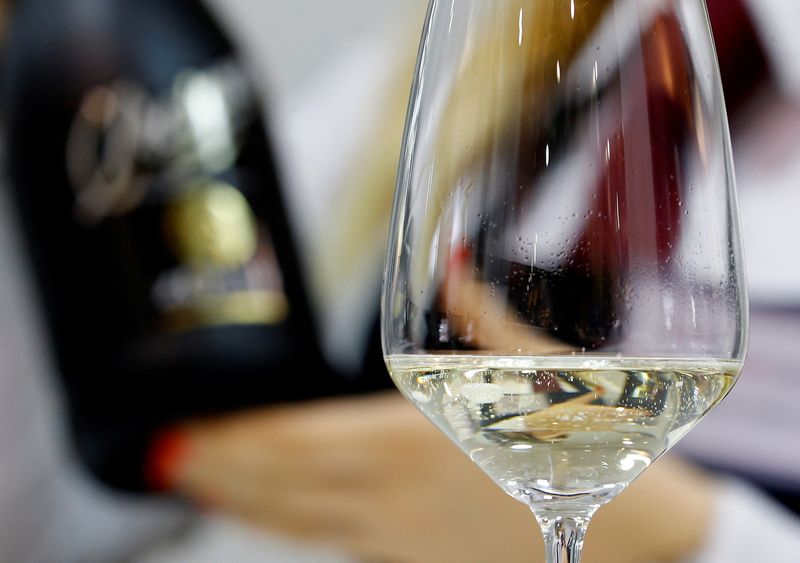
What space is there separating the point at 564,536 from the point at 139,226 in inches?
22.2

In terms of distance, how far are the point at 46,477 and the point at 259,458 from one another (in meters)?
0.35

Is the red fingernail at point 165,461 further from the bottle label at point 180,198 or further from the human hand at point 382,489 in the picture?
the bottle label at point 180,198

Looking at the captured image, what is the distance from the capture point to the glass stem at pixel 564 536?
0.54 feet

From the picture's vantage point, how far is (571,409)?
0.16 metres

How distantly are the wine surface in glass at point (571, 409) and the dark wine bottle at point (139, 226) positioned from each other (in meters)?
0.53

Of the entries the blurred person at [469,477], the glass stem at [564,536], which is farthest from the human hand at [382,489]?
the glass stem at [564,536]

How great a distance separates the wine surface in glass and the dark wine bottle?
0.53 meters

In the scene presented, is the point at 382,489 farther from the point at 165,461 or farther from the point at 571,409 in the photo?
the point at 571,409

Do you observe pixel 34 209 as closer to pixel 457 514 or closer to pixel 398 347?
pixel 457 514

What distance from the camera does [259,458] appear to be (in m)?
0.76

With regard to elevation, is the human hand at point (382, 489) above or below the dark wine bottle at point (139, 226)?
below

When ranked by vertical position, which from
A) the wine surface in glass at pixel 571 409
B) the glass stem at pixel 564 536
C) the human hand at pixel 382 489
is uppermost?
the wine surface in glass at pixel 571 409

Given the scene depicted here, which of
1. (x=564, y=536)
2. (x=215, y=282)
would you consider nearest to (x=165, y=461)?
(x=215, y=282)

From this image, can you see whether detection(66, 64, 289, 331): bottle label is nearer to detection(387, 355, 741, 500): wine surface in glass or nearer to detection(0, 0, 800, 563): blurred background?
detection(0, 0, 800, 563): blurred background
